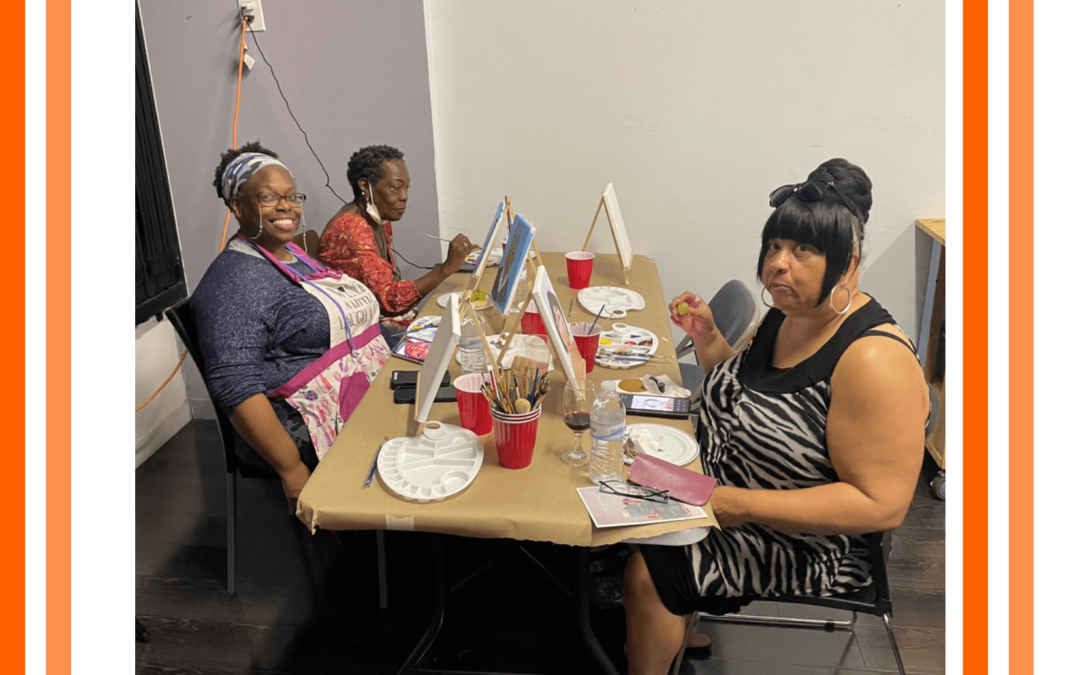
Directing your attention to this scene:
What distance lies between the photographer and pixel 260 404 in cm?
203

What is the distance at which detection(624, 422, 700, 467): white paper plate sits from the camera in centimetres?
163

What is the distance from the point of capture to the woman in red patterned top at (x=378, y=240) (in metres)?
2.69

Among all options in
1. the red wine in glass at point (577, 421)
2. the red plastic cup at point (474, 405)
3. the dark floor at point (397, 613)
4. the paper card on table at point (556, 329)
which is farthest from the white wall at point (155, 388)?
the red wine in glass at point (577, 421)

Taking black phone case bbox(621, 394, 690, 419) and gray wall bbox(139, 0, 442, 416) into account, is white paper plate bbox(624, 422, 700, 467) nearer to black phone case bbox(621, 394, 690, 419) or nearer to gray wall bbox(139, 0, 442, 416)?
black phone case bbox(621, 394, 690, 419)

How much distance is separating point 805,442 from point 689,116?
2.01 metres

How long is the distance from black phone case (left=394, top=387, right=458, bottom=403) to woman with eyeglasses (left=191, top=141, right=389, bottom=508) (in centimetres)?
40

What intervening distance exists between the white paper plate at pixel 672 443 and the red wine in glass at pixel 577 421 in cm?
12

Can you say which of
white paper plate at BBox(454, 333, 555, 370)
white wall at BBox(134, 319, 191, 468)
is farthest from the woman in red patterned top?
white wall at BBox(134, 319, 191, 468)

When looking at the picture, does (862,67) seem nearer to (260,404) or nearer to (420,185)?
(420,185)

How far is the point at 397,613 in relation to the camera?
2.23 m
